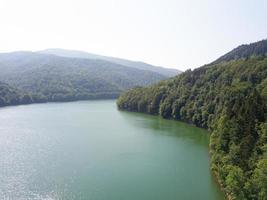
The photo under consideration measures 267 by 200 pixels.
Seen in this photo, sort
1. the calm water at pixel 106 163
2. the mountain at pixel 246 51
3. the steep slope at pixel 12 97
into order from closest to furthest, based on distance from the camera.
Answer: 1. the calm water at pixel 106 163
2. the mountain at pixel 246 51
3. the steep slope at pixel 12 97

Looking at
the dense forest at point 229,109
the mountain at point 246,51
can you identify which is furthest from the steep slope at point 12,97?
the mountain at point 246,51

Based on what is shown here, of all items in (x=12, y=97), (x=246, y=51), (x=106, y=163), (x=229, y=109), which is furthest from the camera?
(x=12, y=97)

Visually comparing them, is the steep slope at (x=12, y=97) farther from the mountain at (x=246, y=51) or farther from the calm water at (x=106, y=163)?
the mountain at (x=246, y=51)

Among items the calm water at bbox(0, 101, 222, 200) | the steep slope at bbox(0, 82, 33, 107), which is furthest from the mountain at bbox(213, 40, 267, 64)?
the steep slope at bbox(0, 82, 33, 107)

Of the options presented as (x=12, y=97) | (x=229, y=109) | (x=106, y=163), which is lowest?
(x=12, y=97)

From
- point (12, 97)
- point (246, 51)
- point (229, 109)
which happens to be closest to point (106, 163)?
point (229, 109)

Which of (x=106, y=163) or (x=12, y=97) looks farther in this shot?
(x=12, y=97)

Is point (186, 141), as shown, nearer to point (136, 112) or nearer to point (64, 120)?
point (64, 120)

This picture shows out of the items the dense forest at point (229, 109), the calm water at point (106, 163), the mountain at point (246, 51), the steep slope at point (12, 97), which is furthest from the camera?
the steep slope at point (12, 97)

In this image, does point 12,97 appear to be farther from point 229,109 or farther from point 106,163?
point 229,109
